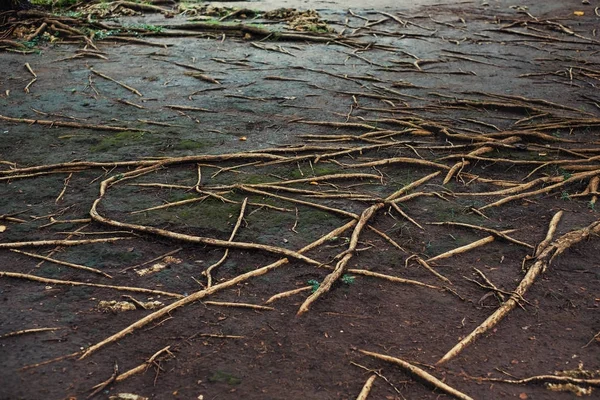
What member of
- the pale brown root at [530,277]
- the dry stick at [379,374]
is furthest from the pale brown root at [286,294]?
the pale brown root at [530,277]

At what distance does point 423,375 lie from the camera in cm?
A: 280

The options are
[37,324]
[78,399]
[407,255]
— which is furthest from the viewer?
[407,255]

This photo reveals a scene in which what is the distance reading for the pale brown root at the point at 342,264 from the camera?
331 cm

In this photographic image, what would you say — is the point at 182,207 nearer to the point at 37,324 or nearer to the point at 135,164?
the point at 135,164

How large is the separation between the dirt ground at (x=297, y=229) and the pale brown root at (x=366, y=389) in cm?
3

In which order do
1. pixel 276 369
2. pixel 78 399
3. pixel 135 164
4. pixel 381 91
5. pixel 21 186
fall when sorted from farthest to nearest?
pixel 381 91 → pixel 135 164 → pixel 21 186 → pixel 276 369 → pixel 78 399

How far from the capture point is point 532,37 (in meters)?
9.63

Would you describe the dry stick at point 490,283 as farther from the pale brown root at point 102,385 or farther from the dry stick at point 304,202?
the pale brown root at point 102,385

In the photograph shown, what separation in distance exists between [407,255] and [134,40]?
6.86 meters

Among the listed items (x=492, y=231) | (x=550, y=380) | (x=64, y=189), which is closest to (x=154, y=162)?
(x=64, y=189)

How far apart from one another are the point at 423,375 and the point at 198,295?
1.22 meters

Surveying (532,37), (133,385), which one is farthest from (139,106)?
(532,37)

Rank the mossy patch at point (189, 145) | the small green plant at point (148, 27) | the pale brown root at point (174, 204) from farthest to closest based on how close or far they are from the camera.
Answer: the small green plant at point (148, 27) → the mossy patch at point (189, 145) → the pale brown root at point (174, 204)

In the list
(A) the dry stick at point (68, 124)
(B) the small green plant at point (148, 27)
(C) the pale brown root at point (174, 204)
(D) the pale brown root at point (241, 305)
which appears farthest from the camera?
(B) the small green plant at point (148, 27)
